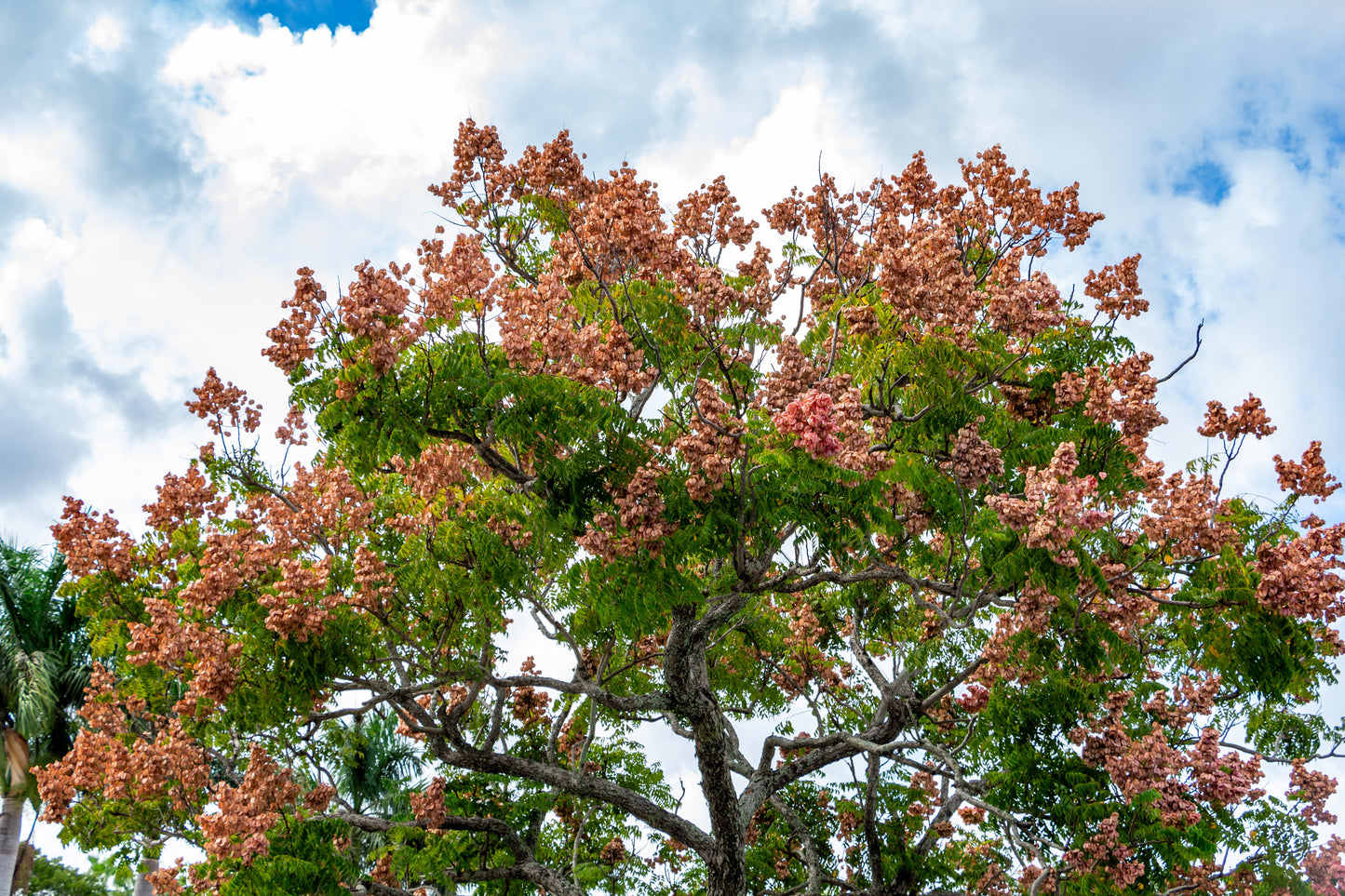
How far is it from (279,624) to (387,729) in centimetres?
1210

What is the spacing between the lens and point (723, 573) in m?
9.84

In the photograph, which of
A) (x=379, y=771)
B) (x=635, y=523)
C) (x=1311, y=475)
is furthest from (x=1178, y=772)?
(x=379, y=771)

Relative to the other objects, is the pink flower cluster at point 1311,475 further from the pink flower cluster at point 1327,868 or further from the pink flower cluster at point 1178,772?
the pink flower cluster at point 1327,868

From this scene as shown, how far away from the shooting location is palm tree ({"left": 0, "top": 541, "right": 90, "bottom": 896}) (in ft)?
53.2

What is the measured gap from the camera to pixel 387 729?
62.5ft

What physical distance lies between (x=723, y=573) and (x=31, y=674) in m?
13.9

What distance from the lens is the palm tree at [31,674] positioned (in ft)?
53.2

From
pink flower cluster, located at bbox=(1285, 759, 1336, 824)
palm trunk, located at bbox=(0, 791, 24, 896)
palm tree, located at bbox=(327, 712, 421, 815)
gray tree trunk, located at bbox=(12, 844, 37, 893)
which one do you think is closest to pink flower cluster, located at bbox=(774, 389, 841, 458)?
pink flower cluster, located at bbox=(1285, 759, 1336, 824)

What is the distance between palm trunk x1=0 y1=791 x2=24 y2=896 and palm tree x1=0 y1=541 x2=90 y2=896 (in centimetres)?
2

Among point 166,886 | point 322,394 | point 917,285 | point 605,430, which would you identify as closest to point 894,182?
point 917,285

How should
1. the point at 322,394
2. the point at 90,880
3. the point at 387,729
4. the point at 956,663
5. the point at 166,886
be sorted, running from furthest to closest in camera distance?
the point at 90,880, the point at 387,729, the point at 956,663, the point at 166,886, the point at 322,394

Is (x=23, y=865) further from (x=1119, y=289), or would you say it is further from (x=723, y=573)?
(x=1119, y=289)

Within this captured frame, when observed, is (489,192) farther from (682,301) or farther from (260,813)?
(260,813)

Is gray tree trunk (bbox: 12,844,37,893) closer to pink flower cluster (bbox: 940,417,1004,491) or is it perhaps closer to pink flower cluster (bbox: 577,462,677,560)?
pink flower cluster (bbox: 577,462,677,560)
